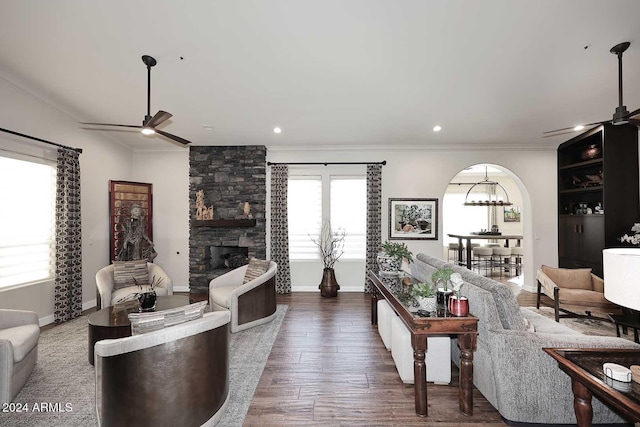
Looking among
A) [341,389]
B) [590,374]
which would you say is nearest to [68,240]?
[341,389]

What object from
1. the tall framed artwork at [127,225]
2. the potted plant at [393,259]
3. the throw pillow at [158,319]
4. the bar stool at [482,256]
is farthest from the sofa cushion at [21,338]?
the bar stool at [482,256]

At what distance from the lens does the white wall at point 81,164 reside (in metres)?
3.87

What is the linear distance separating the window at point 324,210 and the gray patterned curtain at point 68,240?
3.65 m

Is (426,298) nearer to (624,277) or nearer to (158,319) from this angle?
(624,277)

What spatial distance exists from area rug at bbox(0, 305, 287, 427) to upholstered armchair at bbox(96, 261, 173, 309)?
52cm

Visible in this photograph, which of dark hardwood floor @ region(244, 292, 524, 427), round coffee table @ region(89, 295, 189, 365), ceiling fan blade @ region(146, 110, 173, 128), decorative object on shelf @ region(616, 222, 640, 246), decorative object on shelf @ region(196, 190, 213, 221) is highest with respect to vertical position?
ceiling fan blade @ region(146, 110, 173, 128)

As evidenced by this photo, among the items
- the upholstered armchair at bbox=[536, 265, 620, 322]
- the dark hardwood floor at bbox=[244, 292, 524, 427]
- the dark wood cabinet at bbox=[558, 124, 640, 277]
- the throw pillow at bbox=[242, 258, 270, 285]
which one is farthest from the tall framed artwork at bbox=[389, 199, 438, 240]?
the throw pillow at bbox=[242, 258, 270, 285]

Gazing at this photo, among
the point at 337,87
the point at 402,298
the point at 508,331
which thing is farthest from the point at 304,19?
the point at 508,331

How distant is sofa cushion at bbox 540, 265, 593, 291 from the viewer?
455 centimetres

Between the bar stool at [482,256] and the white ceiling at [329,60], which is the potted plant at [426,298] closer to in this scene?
the white ceiling at [329,60]

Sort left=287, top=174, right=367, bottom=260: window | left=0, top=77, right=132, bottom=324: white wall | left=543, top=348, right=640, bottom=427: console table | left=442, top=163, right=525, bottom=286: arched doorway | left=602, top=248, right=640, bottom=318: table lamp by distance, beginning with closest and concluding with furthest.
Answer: left=602, top=248, right=640, bottom=318: table lamp
left=543, top=348, right=640, bottom=427: console table
left=0, top=77, right=132, bottom=324: white wall
left=287, top=174, right=367, bottom=260: window
left=442, top=163, right=525, bottom=286: arched doorway

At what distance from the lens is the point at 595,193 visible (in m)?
5.88

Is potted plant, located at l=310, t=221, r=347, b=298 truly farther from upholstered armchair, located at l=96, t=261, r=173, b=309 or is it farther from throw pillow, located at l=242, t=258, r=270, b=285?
upholstered armchair, located at l=96, t=261, r=173, b=309

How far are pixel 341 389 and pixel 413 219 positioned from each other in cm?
432
